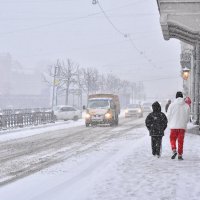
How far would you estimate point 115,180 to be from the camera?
925 cm

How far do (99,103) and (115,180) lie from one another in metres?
24.1

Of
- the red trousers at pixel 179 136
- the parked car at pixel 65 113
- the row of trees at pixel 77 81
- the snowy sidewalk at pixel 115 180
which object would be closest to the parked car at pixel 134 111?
the parked car at pixel 65 113

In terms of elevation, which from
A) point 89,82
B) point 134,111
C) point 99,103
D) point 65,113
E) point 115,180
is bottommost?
point 115,180

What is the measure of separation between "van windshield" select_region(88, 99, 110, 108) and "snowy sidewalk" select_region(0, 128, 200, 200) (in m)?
19.4

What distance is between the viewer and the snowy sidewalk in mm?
7887

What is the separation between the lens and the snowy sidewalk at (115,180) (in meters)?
7.89

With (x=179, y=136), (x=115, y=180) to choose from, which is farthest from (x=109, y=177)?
(x=179, y=136)

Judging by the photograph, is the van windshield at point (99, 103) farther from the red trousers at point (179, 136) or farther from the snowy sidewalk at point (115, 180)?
the red trousers at point (179, 136)

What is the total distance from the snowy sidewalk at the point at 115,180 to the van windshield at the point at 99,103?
63.7ft

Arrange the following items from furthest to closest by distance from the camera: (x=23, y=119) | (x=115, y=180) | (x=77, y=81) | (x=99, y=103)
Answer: (x=77, y=81) < (x=99, y=103) < (x=23, y=119) < (x=115, y=180)

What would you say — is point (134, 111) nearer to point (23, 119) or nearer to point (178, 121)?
point (23, 119)

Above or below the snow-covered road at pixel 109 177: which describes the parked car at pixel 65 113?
above

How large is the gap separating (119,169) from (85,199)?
3355 millimetres

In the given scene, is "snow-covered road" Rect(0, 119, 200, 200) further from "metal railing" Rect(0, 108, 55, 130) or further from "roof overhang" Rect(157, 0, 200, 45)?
"metal railing" Rect(0, 108, 55, 130)
